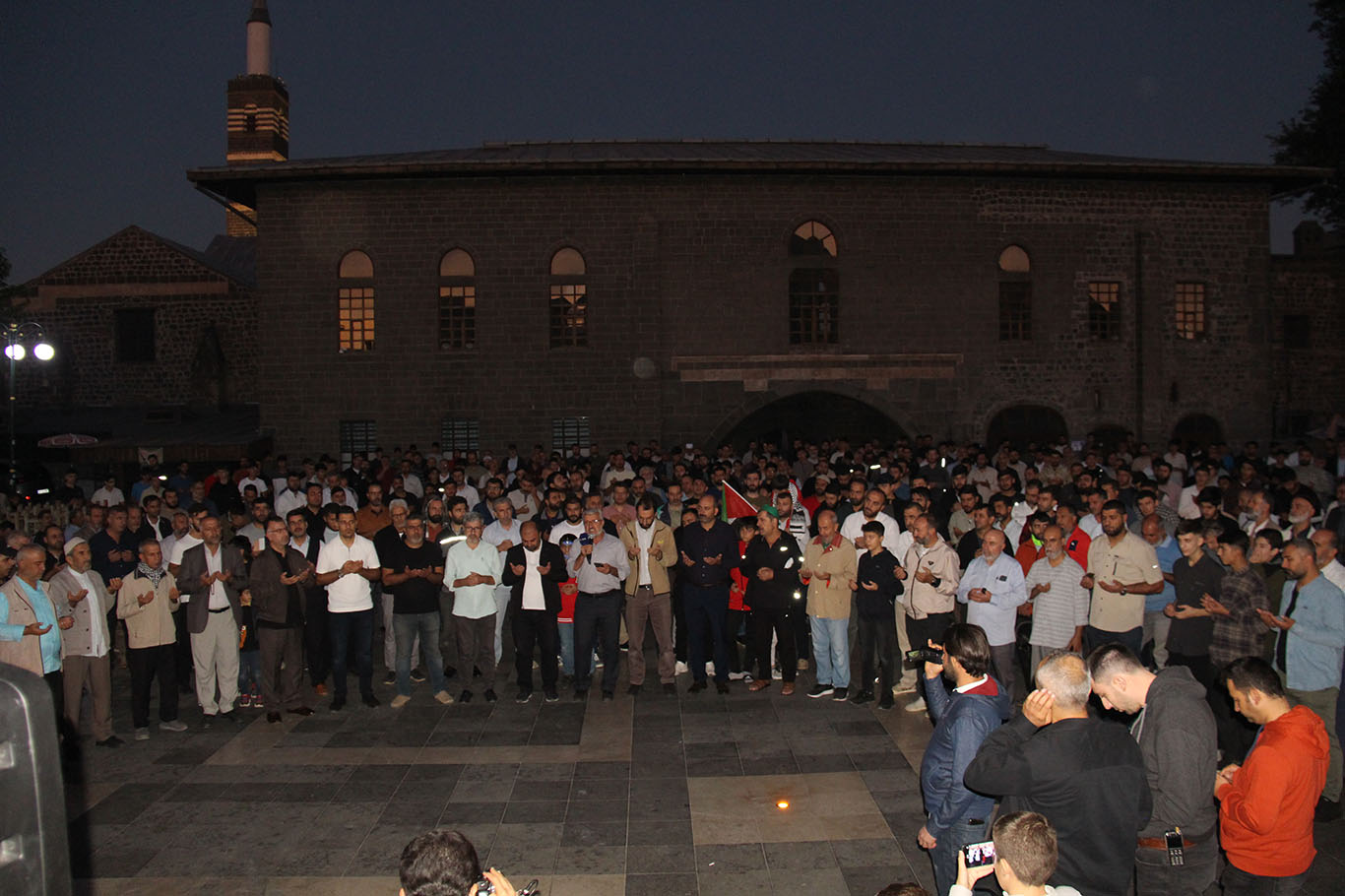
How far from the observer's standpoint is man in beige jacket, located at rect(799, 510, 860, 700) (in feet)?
32.2

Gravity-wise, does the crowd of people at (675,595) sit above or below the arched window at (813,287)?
below

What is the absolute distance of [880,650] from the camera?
383 inches

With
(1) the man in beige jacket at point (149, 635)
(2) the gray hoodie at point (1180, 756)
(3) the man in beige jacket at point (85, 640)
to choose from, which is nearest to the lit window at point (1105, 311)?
(2) the gray hoodie at point (1180, 756)

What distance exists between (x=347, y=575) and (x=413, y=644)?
0.99 meters

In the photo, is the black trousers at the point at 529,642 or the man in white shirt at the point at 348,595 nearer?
the man in white shirt at the point at 348,595

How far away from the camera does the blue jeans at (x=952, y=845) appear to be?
4.86 m

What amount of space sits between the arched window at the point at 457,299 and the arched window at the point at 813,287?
8.12m

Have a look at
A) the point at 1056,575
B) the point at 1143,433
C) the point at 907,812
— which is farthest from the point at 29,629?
the point at 1143,433

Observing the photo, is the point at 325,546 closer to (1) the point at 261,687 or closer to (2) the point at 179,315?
(1) the point at 261,687

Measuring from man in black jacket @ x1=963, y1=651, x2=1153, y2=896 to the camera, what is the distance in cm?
54

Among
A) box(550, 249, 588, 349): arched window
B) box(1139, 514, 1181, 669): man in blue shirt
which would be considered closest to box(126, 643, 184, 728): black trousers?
box(1139, 514, 1181, 669): man in blue shirt

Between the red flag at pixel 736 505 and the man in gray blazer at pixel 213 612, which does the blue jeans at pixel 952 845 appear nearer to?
the red flag at pixel 736 505

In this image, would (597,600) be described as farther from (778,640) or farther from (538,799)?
(538,799)

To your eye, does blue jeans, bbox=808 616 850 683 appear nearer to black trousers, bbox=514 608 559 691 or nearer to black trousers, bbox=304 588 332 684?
black trousers, bbox=514 608 559 691
